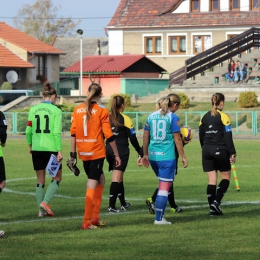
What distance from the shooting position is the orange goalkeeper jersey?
1116cm

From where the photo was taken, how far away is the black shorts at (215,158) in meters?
12.7

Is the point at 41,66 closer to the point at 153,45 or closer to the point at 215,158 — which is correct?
the point at 153,45

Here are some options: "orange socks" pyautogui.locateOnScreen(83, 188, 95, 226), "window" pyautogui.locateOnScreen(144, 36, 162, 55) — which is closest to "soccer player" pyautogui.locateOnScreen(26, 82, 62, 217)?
"orange socks" pyautogui.locateOnScreen(83, 188, 95, 226)

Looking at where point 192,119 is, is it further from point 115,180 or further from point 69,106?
point 115,180

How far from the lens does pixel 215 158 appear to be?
12742mm

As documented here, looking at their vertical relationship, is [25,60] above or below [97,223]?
above

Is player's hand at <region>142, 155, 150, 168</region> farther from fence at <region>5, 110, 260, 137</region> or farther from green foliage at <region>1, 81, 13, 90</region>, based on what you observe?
green foliage at <region>1, 81, 13, 90</region>

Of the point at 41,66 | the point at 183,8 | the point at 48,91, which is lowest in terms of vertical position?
the point at 48,91

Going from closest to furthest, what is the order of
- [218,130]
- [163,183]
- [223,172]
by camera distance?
[163,183]
[218,130]
[223,172]

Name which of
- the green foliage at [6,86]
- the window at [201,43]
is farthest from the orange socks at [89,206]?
the window at [201,43]

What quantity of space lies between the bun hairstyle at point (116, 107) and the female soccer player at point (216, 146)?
129cm

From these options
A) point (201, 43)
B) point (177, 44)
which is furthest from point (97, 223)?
point (177, 44)

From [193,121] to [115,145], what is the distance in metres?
30.7

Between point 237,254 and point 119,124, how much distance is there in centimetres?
453
